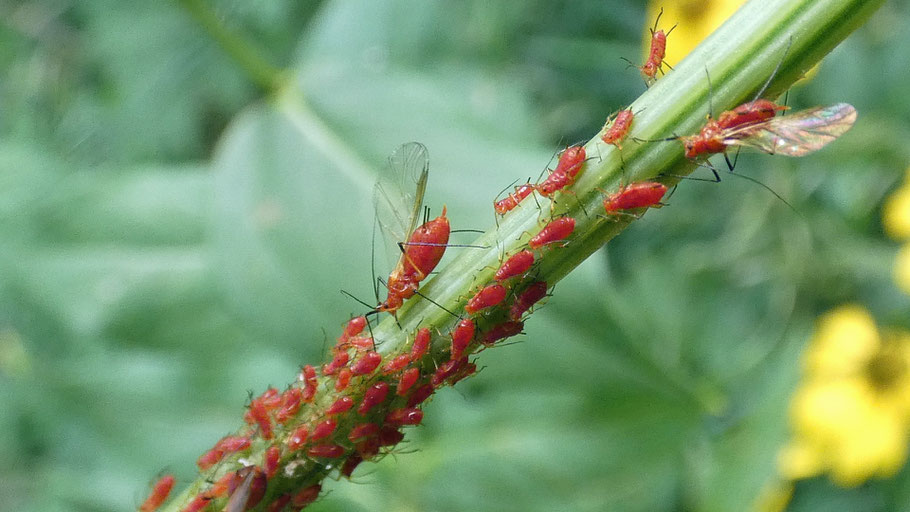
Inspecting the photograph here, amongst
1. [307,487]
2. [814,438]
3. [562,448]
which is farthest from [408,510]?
[307,487]

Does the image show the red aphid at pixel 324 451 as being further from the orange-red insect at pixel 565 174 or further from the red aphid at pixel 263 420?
the orange-red insect at pixel 565 174

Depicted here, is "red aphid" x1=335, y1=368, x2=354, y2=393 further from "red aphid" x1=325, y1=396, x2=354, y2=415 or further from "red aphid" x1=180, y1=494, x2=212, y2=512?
"red aphid" x1=180, y1=494, x2=212, y2=512

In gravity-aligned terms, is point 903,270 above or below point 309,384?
above

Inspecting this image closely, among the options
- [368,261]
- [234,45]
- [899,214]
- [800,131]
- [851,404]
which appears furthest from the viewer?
[851,404]

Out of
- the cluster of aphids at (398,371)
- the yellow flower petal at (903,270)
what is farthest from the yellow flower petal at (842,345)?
the cluster of aphids at (398,371)

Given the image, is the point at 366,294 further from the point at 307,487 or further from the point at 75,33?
the point at 75,33

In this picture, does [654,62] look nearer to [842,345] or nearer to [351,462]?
[351,462]

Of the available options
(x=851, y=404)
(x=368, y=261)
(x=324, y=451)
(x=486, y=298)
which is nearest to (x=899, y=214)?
(x=851, y=404)
